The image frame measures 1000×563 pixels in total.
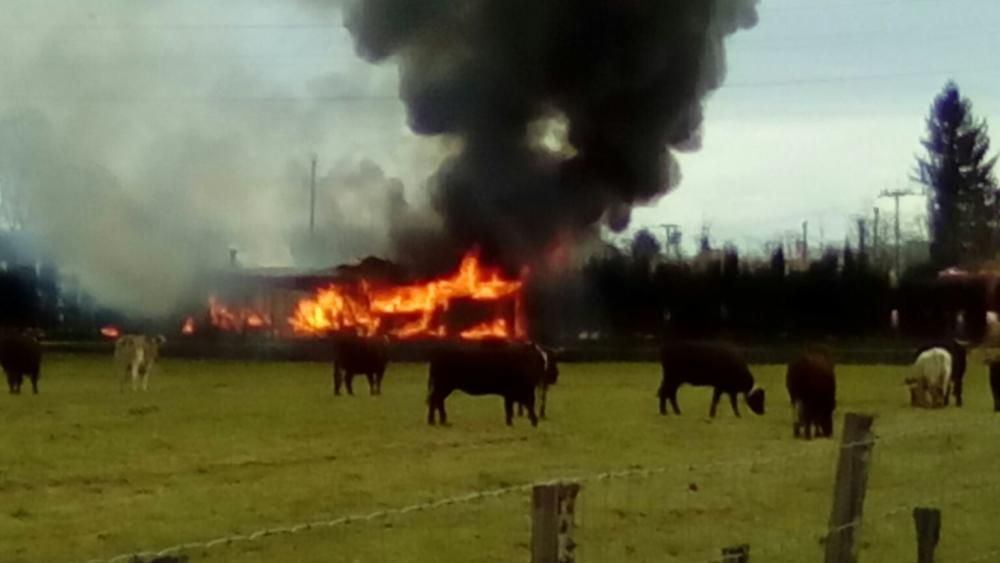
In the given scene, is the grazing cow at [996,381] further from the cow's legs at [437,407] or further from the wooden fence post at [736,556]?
the wooden fence post at [736,556]

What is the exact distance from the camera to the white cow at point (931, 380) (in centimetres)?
3003

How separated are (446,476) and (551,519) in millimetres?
12120

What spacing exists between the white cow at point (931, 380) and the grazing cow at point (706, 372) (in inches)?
109

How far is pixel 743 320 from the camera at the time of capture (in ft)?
193

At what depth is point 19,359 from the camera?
114 ft

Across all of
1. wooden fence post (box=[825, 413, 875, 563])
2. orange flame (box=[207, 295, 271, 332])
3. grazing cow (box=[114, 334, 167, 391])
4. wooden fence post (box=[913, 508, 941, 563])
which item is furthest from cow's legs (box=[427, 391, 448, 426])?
orange flame (box=[207, 295, 271, 332])

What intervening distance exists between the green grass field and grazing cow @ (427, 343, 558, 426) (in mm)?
462

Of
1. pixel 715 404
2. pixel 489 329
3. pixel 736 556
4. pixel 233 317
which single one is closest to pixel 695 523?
pixel 736 556

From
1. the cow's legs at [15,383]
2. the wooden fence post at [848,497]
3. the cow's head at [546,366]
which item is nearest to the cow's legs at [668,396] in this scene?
the cow's head at [546,366]

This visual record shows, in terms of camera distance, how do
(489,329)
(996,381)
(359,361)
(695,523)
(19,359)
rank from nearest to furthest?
(695,523) → (996,381) → (19,359) → (359,361) → (489,329)

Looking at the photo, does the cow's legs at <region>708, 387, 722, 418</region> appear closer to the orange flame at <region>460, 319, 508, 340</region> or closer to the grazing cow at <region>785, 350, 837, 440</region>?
the grazing cow at <region>785, 350, 837, 440</region>

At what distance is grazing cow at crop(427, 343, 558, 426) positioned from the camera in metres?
26.8

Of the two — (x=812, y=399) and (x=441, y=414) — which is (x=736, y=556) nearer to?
(x=812, y=399)

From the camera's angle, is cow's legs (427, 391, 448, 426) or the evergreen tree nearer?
cow's legs (427, 391, 448, 426)
